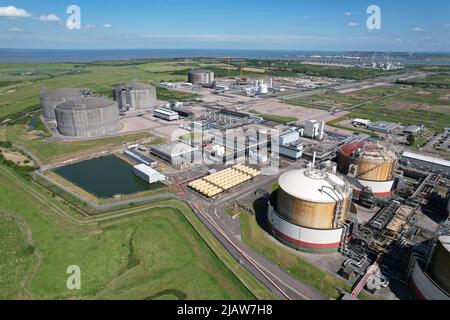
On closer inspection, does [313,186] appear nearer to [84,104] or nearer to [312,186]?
[312,186]

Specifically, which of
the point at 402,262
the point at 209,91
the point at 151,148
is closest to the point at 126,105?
the point at 151,148

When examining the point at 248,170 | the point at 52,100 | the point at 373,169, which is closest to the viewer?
the point at 373,169

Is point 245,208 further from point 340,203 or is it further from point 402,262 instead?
point 402,262

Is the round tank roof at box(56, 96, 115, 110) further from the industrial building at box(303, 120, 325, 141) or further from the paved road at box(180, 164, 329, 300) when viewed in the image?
the industrial building at box(303, 120, 325, 141)

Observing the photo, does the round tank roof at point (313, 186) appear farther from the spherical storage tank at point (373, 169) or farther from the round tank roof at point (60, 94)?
the round tank roof at point (60, 94)

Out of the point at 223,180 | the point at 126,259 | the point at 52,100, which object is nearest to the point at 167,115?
the point at 52,100

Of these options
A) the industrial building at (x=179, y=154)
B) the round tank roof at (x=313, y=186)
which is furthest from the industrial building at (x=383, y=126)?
the round tank roof at (x=313, y=186)
